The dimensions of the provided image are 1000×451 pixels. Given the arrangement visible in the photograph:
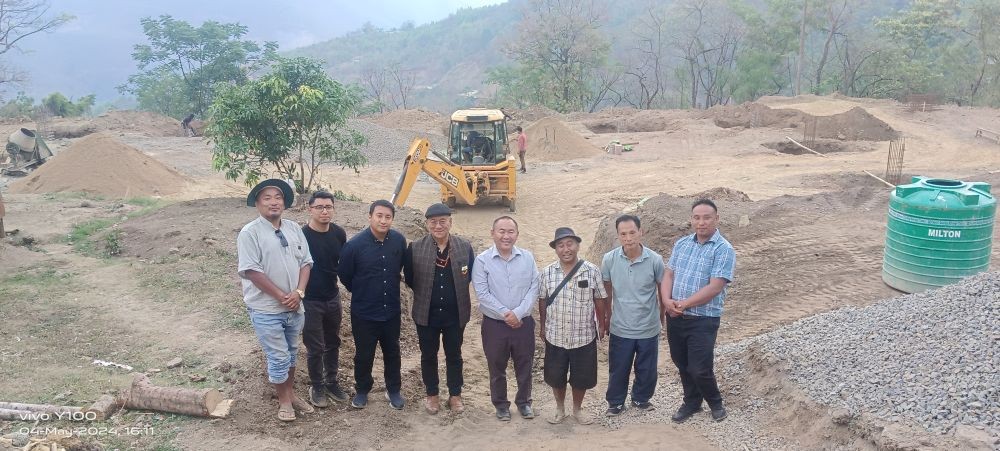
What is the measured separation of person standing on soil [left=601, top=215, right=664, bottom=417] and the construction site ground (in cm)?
44

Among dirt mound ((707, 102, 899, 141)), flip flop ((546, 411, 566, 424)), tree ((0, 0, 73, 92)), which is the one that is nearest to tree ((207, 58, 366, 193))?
flip flop ((546, 411, 566, 424))

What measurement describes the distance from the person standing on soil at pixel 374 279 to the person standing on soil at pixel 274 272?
32cm

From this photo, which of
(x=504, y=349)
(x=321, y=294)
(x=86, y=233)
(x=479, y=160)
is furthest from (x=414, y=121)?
(x=504, y=349)

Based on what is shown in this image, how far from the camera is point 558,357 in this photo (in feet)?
16.2

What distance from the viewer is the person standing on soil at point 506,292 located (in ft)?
15.7

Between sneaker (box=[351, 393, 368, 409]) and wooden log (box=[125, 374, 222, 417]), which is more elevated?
wooden log (box=[125, 374, 222, 417])

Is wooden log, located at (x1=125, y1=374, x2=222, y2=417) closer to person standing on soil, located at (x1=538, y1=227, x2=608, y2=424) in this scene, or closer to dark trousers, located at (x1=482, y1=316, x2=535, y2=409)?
dark trousers, located at (x1=482, y1=316, x2=535, y2=409)

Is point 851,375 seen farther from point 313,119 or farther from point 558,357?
point 313,119

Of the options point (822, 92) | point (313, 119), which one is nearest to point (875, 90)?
point (822, 92)

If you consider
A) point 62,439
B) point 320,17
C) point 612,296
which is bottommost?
point 62,439

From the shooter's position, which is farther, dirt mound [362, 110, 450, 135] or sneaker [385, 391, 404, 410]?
dirt mound [362, 110, 450, 135]

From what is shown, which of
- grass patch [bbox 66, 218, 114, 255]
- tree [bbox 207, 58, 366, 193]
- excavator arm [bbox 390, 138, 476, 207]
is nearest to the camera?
grass patch [bbox 66, 218, 114, 255]

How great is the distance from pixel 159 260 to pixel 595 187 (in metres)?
11.1

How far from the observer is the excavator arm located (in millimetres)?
11828
